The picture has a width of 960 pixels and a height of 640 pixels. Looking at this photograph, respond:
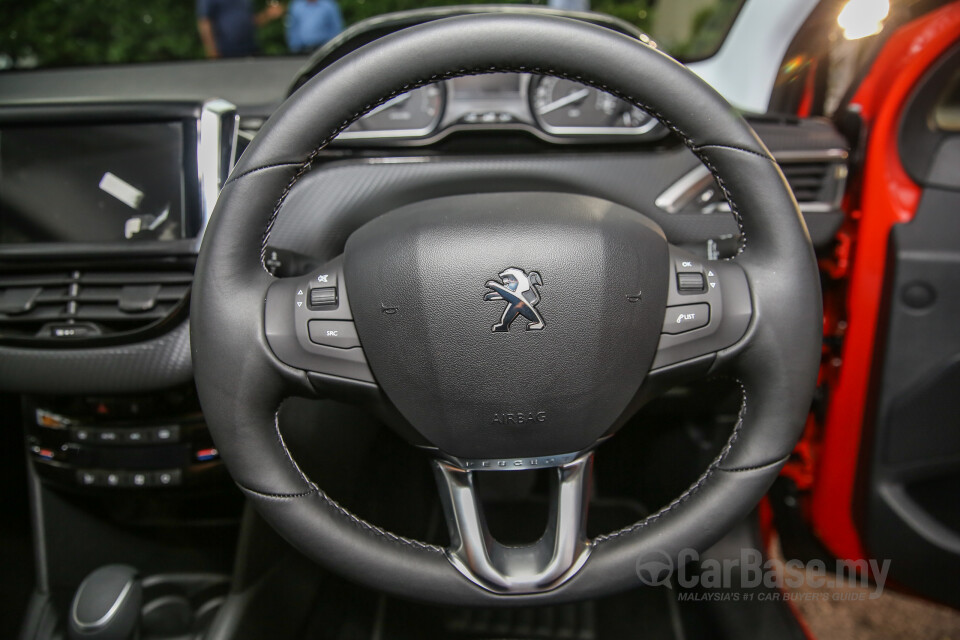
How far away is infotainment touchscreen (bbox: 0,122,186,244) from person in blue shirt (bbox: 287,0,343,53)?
236 centimetres

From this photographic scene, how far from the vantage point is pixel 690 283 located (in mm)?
756

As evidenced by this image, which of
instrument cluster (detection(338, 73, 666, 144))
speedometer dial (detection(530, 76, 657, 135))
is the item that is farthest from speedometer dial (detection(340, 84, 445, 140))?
speedometer dial (detection(530, 76, 657, 135))

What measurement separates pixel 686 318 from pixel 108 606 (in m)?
0.91

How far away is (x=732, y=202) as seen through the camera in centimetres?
74

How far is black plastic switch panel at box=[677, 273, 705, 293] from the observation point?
754mm

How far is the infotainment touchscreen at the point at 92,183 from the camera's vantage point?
1035 millimetres

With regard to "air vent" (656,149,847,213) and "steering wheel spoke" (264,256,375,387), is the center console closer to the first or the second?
"steering wheel spoke" (264,256,375,387)

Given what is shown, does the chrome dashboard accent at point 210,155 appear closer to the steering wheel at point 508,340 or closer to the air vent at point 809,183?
the steering wheel at point 508,340

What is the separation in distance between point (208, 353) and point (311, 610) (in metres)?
0.75

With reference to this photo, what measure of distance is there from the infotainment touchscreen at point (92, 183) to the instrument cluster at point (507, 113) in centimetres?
28

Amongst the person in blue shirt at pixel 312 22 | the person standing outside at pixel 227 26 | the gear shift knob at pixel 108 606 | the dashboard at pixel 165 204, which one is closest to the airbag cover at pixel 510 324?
the dashboard at pixel 165 204

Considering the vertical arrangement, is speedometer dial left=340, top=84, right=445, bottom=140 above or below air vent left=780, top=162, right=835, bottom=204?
above

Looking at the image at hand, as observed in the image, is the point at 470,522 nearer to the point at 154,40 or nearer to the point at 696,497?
the point at 696,497

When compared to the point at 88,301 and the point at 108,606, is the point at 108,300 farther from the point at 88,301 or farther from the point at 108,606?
the point at 108,606
